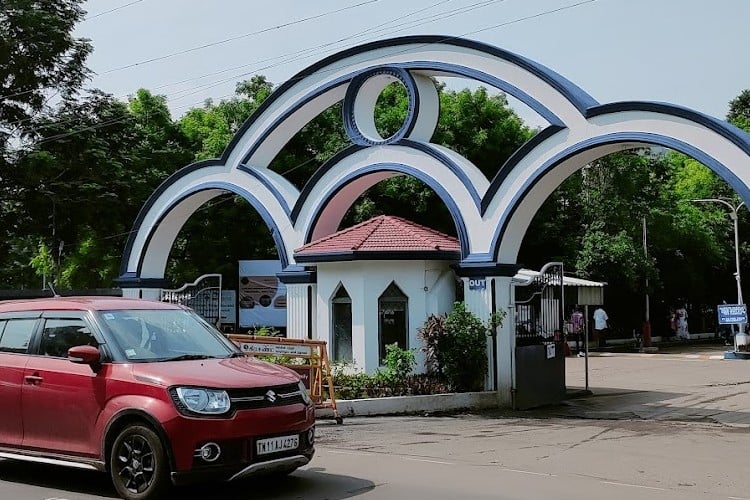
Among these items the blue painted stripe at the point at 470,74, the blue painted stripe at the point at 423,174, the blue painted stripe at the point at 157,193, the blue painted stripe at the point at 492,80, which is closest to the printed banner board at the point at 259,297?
the blue painted stripe at the point at 157,193

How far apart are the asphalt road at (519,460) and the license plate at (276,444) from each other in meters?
0.46

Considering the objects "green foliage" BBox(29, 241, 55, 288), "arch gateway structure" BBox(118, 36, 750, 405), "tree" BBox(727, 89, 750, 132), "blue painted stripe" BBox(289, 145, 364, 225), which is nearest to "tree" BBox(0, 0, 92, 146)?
"green foliage" BBox(29, 241, 55, 288)

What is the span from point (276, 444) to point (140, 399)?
3.81 ft

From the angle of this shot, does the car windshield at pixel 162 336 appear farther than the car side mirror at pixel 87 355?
Yes

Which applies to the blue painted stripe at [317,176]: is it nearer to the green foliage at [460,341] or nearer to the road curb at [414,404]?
the green foliage at [460,341]

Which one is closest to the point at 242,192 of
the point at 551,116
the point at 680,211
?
the point at 551,116

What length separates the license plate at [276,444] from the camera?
7.27 meters

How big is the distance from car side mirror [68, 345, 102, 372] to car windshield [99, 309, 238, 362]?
0.79 feet

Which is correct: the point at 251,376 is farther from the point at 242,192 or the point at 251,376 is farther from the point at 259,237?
the point at 259,237

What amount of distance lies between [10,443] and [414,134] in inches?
391

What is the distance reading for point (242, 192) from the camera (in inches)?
746

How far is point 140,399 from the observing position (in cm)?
729

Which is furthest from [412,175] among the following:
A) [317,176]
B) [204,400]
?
[204,400]

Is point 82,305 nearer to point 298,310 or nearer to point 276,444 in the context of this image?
point 276,444
